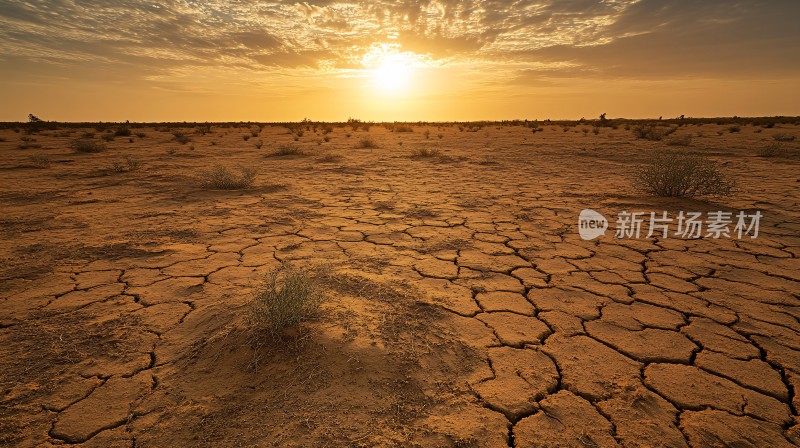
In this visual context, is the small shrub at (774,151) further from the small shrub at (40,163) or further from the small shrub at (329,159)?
the small shrub at (40,163)

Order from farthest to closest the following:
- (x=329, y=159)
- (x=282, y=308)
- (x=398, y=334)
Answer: (x=329, y=159)
(x=398, y=334)
(x=282, y=308)

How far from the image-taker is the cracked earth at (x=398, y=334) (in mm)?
1444

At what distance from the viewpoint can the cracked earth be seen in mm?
1444

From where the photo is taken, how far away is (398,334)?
78.3 inches

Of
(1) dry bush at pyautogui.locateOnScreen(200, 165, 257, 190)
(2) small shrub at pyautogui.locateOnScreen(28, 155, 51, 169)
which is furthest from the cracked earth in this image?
(2) small shrub at pyautogui.locateOnScreen(28, 155, 51, 169)

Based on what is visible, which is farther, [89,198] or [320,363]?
[89,198]

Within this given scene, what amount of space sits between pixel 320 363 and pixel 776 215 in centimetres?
577

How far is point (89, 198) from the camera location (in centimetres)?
505

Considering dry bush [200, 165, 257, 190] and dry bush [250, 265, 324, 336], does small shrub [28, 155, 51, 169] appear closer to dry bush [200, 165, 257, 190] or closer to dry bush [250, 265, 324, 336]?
dry bush [200, 165, 257, 190]

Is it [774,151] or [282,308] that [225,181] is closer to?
[282,308]

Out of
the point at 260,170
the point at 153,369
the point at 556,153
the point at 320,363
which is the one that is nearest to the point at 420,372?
the point at 320,363

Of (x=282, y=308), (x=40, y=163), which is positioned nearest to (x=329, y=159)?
(x=40, y=163)

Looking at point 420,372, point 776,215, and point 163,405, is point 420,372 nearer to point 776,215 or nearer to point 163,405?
point 163,405

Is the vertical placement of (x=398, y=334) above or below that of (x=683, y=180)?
below
